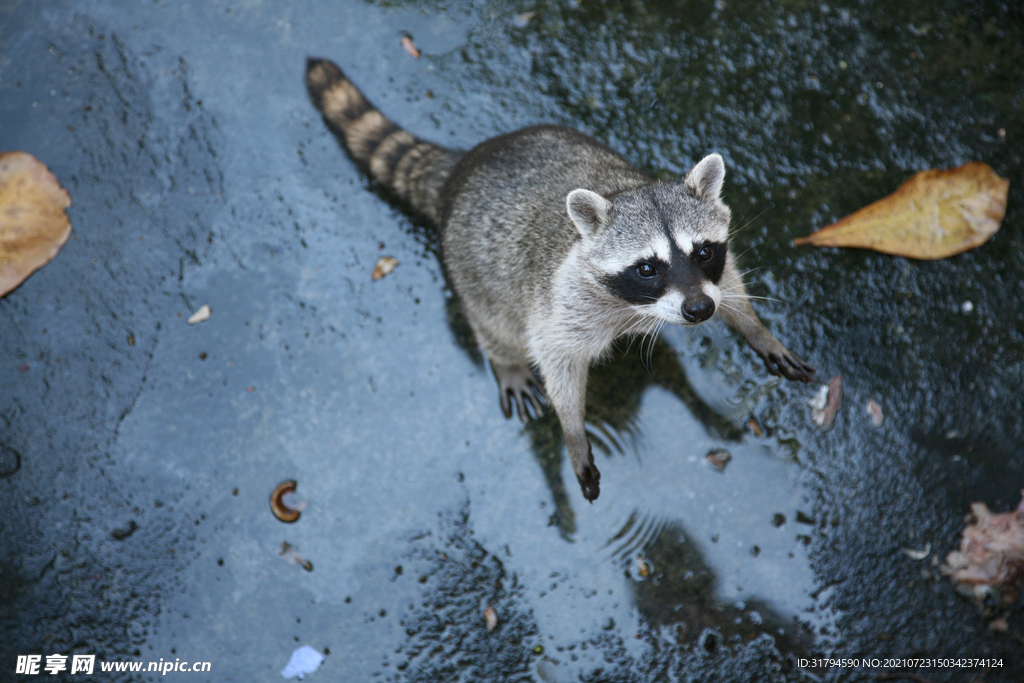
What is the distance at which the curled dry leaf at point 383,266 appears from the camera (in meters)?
3.71

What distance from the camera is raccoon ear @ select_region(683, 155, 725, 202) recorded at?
2830 mm

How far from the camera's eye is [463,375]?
142 inches

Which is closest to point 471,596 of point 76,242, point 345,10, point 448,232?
point 448,232

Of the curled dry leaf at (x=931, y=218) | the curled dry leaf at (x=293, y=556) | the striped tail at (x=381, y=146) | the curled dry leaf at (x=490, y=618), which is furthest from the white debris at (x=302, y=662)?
the curled dry leaf at (x=931, y=218)

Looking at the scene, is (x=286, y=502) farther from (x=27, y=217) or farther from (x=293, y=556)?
(x=27, y=217)

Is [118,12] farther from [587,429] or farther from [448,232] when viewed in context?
[587,429]

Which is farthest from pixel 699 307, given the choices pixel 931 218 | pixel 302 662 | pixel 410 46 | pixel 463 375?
pixel 410 46

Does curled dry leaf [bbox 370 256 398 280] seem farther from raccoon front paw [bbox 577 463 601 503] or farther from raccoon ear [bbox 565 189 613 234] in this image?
raccoon front paw [bbox 577 463 601 503]

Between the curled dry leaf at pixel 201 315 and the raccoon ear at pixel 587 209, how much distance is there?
79.3 inches

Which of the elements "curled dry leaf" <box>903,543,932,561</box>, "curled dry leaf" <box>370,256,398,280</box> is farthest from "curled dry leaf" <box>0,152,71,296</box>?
"curled dry leaf" <box>903,543,932,561</box>

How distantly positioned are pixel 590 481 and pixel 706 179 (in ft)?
4.69

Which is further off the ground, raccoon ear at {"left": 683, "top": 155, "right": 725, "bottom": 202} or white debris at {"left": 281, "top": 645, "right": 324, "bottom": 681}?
raccoon ear at {"left": 683, "top": 155, "right": 725, "bottom": 202}

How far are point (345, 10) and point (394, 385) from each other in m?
2.27

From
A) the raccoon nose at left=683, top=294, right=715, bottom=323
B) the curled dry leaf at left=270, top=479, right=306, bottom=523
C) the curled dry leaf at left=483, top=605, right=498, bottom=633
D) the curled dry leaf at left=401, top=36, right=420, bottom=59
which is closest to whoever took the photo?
the raccoon nose at left=683, top=294, right=715, bottom=323
